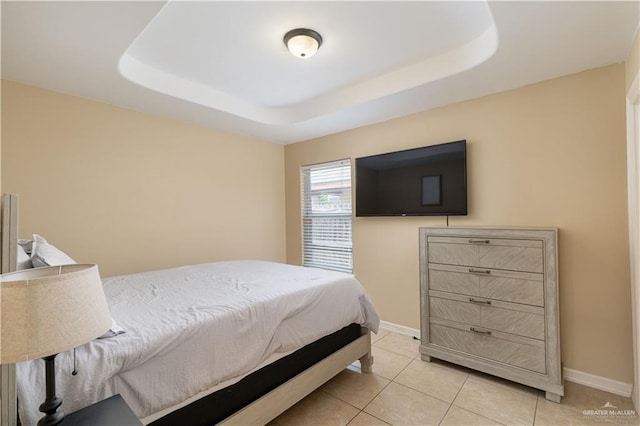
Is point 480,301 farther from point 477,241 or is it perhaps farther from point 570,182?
point 570,182

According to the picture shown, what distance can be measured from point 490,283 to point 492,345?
1.57ft

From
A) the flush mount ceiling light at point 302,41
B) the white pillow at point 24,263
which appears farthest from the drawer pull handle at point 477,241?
the white pillow at point 24,263

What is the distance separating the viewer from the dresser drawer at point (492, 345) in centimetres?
212

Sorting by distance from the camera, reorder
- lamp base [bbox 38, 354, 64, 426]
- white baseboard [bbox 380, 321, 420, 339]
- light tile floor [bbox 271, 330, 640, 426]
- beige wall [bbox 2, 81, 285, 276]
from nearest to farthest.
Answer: lamp base [bbox 38, 354, 64, 426] < light tile floor [bbox 271, 330, 640, 426] < beige wall [bbox 2, 81, 285, 276] < white baseboard [bbox 380, 321, 420, 339]

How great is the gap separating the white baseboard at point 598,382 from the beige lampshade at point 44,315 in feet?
10.3

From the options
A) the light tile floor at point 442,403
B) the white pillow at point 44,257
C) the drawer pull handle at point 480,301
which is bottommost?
the light tile floor at point 442,403

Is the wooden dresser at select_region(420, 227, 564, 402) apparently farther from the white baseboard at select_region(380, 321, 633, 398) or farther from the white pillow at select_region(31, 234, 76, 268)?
the white pillow at select_region(31, 234, 76, 268)

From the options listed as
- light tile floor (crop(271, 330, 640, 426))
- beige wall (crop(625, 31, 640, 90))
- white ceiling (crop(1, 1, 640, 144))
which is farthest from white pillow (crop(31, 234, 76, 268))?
beige wall (crop(625, 31, 640, 90))

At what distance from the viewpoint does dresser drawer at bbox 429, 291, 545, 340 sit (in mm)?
2139

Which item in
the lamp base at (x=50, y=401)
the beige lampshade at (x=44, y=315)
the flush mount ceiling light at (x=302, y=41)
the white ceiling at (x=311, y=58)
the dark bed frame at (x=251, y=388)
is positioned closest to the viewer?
the beige lampshade at (x=44, y=315)

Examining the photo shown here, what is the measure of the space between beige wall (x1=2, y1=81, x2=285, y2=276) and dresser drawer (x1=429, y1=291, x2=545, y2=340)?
2484 mm

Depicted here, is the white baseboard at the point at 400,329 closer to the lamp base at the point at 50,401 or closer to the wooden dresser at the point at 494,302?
the wooden dresser at the point at 494,302

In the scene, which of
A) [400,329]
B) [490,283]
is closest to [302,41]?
[490,283]

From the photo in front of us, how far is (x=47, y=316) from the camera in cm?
78
